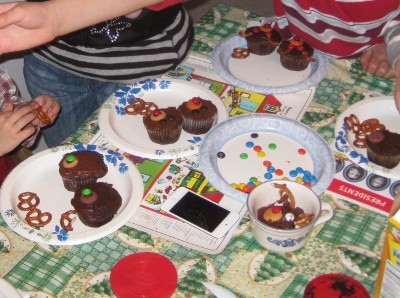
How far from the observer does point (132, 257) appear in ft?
3.21

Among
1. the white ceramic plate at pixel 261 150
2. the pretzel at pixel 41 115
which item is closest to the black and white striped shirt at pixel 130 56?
the pretzel at pixel 41 115

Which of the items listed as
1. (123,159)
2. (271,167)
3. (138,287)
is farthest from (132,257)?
(271,167)

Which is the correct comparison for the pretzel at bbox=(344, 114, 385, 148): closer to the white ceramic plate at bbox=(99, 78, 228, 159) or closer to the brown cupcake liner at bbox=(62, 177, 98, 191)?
the white ceramic plate at bbox=(99, 78, 228, 159)

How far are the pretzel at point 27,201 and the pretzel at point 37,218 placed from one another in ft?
0.04

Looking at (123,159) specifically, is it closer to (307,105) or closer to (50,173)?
(50,173)

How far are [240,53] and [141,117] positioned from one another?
13.7 inches

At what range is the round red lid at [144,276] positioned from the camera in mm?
927

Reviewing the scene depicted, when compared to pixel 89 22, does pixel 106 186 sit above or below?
below

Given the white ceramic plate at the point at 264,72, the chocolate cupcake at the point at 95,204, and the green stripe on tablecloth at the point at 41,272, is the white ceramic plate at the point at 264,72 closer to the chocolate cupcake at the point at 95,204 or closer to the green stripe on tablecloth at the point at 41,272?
the chocolate cupcake at the point at 95,204

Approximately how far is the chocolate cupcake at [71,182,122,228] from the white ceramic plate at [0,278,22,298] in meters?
0.17

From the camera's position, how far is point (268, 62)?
1.44 metres

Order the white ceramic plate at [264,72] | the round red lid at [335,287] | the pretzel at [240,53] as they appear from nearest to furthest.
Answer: the round red lid at [335,287], the white ceramic plate at [264,72], the pretzel at [240,53]

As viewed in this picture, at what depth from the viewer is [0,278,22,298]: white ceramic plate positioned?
36.1 inches

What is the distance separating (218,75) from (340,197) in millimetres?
473
